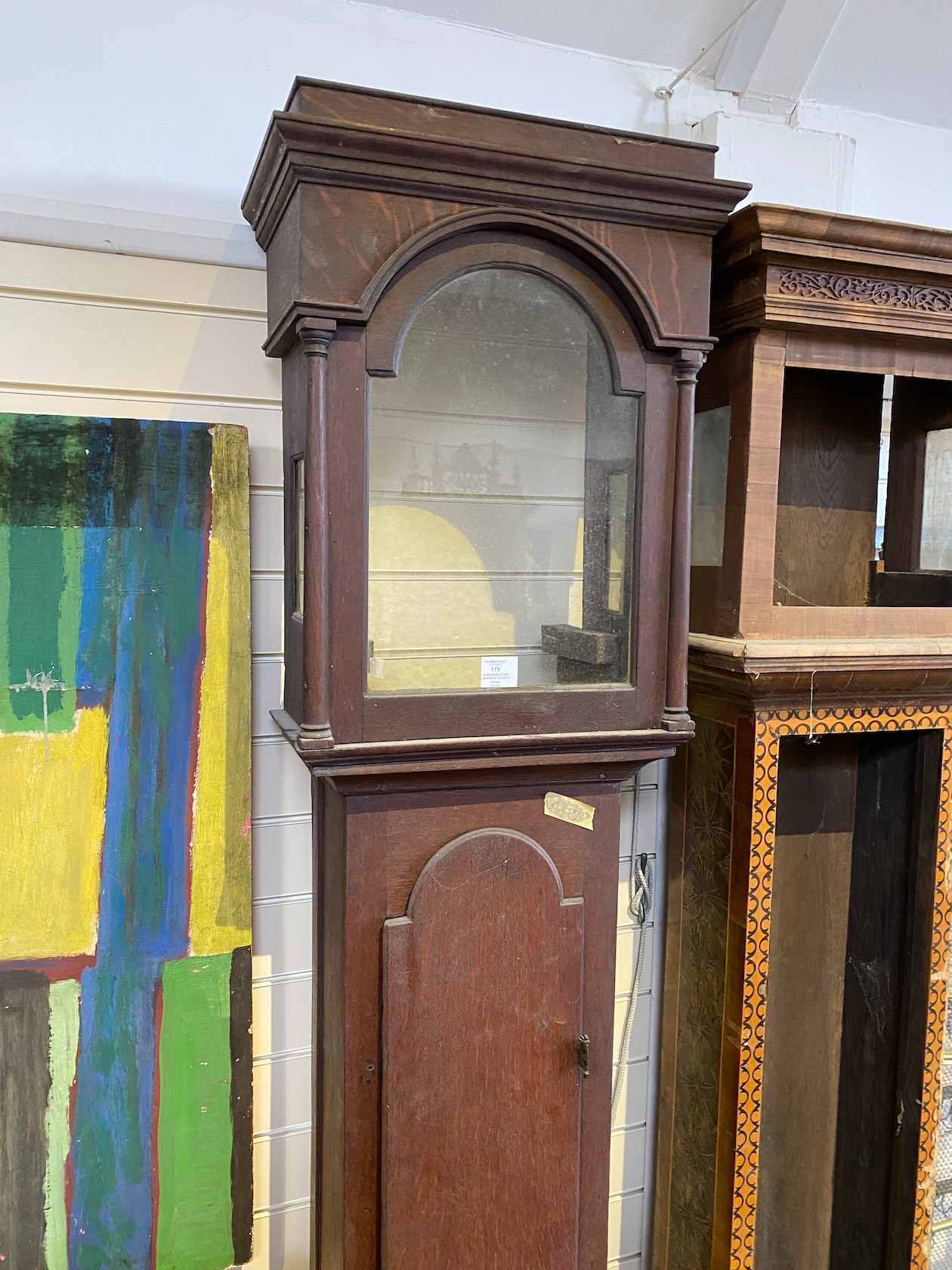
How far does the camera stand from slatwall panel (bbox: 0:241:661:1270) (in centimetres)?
116

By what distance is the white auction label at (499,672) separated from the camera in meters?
1.06

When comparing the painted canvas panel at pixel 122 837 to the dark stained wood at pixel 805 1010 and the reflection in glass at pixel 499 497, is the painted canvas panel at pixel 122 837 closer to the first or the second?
the reflection in glass at pixel 499 497

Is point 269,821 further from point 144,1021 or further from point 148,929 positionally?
point 144,1021

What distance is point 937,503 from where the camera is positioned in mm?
1406

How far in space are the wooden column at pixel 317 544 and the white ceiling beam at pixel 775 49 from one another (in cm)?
98

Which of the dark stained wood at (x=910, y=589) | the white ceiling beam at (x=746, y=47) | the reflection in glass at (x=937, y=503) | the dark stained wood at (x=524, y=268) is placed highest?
the white ceiling beam at (x=746, y=47)

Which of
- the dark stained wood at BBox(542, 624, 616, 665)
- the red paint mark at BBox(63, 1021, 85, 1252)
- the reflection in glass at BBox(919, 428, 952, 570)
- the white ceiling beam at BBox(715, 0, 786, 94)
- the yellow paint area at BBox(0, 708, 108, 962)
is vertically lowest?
the red paint mark at BBox(63, 1021, 85, 1252)

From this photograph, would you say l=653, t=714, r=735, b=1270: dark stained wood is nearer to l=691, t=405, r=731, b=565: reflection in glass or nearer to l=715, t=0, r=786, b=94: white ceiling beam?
l=691, t=405, r=731, b=565: reflection in glass

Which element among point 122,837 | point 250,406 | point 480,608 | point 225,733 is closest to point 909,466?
point 480,608

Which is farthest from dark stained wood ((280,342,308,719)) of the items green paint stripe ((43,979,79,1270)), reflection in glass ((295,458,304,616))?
green paint stripe ((43,979,79,1270))

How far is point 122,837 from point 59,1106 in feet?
1.26

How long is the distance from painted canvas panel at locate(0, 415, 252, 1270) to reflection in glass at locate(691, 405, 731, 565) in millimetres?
664

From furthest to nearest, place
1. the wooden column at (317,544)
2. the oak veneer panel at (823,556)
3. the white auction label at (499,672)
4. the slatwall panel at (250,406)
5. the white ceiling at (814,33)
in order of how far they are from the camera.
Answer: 1. the oak veneer panel at (823,556)
2. the white ceiling at (814,33)
3. the slatwall panel at (250,406)
4. the white auction label at (499,672)
5. the wooden column at (317,544)

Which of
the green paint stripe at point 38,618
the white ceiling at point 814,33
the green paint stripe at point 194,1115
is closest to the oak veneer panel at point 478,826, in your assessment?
the green paint stripe at point 194,1115
